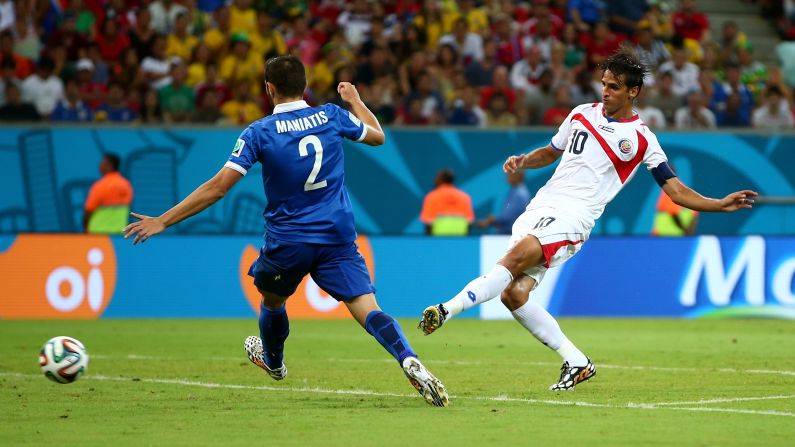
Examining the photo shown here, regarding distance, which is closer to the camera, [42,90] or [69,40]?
[42,90]

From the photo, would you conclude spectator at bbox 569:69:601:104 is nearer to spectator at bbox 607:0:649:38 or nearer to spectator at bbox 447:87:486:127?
spectator at bbox 447:87:486:127

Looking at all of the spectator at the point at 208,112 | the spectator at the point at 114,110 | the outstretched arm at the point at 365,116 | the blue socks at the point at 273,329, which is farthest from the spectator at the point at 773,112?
the outstretched arm at the point at 365,116

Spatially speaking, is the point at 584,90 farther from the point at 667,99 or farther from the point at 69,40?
the point at 69,40

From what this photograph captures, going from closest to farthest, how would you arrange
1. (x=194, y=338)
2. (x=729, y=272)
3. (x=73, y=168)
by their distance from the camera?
1. (x=194, y=338)
2. (x=729, y=272)
3. (x=73, y=168)

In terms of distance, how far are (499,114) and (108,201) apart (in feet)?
21.3

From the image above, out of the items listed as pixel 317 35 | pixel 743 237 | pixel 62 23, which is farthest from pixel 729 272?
pixel 62 23

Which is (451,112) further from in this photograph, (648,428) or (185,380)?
(648,428)

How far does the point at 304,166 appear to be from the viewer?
28.2 feet

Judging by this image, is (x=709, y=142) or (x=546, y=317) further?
(x=709, y=142)

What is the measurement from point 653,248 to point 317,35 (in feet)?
23.5

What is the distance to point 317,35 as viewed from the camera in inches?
885

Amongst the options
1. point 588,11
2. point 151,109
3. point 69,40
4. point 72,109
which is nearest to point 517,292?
point 151,109

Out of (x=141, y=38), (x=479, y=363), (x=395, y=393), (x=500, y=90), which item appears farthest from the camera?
(x=500, y=90)

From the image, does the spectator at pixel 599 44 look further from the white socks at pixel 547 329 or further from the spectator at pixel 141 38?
the white socks at pixel 547 329
